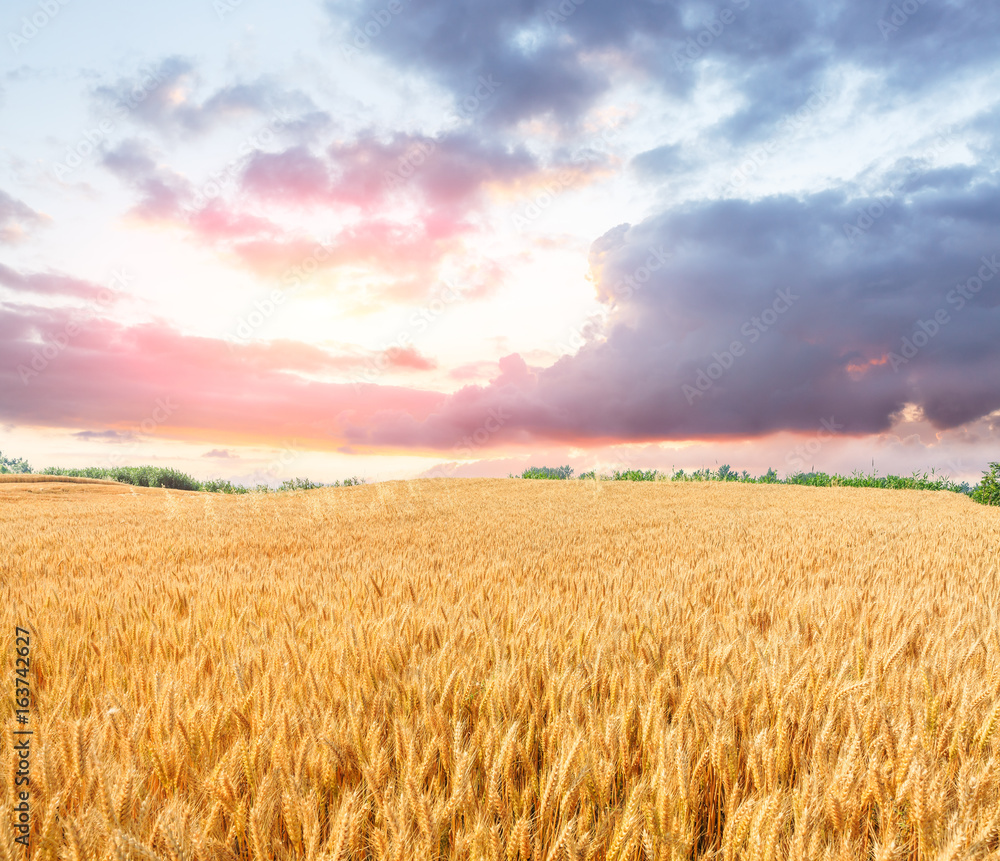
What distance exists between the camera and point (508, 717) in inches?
73.4

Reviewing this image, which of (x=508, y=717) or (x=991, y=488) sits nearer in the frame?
(x=508, y=717)

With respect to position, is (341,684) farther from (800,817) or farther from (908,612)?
(908,612)

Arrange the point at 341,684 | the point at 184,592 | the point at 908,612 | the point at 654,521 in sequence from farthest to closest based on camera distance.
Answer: the point at 654,521 < the point at 184,592 < the point at 908,612 < the point at 341,684

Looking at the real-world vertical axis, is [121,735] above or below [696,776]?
above

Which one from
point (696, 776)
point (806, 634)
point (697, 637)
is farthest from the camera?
point (806, 634)

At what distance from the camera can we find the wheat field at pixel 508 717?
4.19 feet

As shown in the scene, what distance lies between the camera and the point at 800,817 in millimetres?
1254

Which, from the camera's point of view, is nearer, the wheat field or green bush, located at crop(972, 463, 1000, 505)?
the wheat field

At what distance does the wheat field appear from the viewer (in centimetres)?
128

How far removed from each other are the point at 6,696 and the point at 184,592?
6.23ft

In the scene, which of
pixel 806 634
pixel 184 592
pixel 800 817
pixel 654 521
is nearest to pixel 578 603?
pixel 806 634

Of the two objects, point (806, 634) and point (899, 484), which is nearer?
point (806, 634)

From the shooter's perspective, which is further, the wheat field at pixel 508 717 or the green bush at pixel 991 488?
the green bush at pixel 991 488

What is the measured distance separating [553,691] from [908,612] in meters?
2.76
